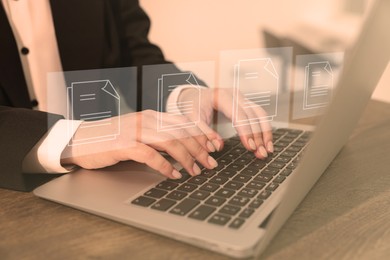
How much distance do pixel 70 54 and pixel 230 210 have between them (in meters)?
0.71

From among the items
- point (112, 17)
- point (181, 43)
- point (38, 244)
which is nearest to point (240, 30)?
point (181, 43)

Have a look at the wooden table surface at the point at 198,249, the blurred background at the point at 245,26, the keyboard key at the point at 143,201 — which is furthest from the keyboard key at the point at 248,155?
the blurred background at the point at 245,26

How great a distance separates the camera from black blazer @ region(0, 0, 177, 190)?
0.57 m

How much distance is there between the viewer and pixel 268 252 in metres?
0.41

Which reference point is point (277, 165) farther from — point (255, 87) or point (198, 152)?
point (255, 87)

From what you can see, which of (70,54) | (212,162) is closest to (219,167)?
(212,162)

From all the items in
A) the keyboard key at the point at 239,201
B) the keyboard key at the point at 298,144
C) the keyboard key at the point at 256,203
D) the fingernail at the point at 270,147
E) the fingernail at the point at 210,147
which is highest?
the fingernail at the point at 210,147

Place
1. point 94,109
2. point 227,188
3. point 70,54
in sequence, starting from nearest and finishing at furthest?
1. point 227,188
2. point 94,109
3. point 70,54

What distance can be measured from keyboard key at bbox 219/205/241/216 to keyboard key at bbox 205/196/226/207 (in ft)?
0.04

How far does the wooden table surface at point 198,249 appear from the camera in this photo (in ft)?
1.34

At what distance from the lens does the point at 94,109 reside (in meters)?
0.73

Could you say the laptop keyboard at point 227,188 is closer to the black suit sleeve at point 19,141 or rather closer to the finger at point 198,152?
the finger at point 198,152

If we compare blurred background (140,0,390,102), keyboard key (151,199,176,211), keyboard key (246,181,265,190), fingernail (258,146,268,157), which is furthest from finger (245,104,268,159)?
blurred background (140,0,390,102)

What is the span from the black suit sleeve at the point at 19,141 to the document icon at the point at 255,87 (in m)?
0.31
